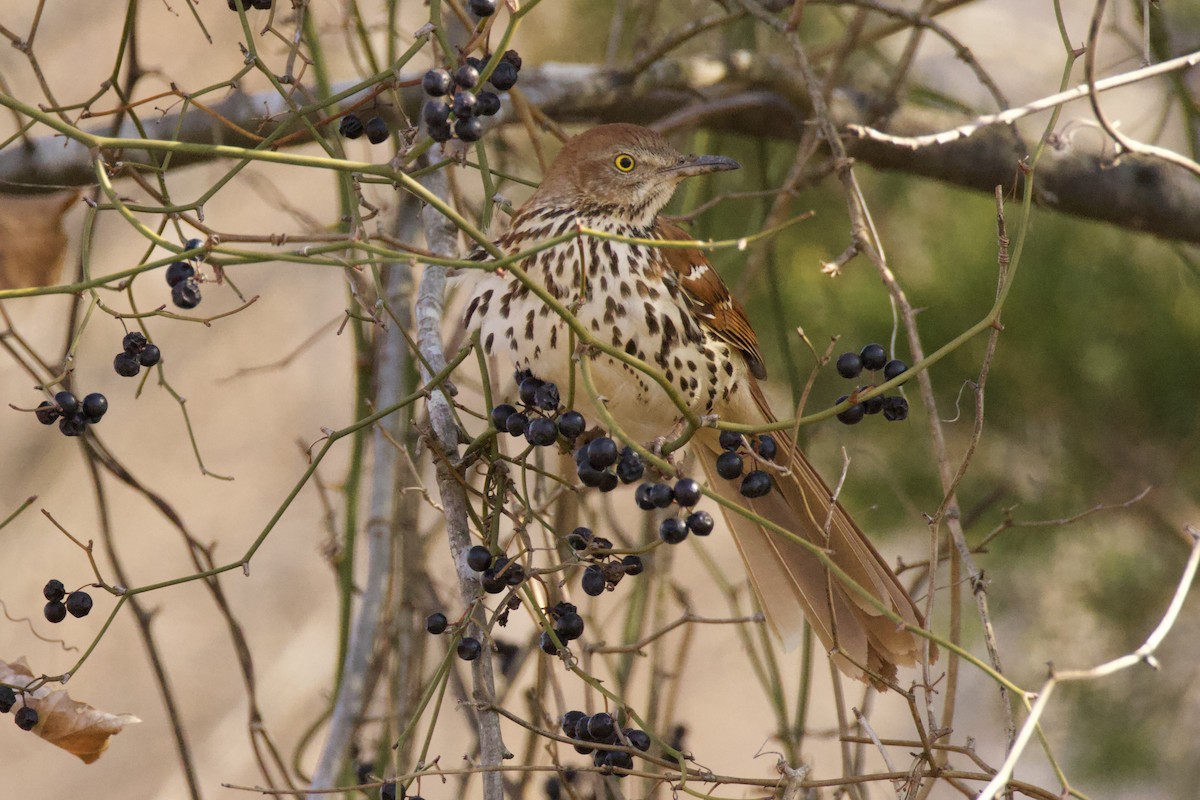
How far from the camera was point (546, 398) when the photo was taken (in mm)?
1938

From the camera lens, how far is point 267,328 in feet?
21.7

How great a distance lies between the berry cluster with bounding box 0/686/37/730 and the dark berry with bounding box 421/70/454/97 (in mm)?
1042

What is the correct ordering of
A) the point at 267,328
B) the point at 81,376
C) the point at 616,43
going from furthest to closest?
1. the point at 267,328
2. the point at 81,376
3. the point at 616,43

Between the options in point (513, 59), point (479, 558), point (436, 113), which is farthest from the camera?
point (513, 59)

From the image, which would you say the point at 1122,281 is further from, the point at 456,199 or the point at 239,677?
the point at 239,677

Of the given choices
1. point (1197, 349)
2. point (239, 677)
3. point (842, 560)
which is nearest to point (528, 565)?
point (842, 560)

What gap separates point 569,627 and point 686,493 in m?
0.34

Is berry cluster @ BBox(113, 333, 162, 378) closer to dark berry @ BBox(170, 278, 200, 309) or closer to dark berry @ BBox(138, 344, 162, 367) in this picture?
dark berry @ BBox(138, 344, 162, 367)

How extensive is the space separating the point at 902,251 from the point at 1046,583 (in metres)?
1.13

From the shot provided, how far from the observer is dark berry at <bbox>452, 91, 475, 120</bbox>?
1.56 meters

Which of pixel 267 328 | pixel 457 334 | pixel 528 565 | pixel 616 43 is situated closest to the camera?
pixel 528 565

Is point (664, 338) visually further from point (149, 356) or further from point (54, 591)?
point (54, 591)

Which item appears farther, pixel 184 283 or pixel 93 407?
pixel 93 407

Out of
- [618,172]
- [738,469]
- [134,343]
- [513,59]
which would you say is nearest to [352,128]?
[513,59]
